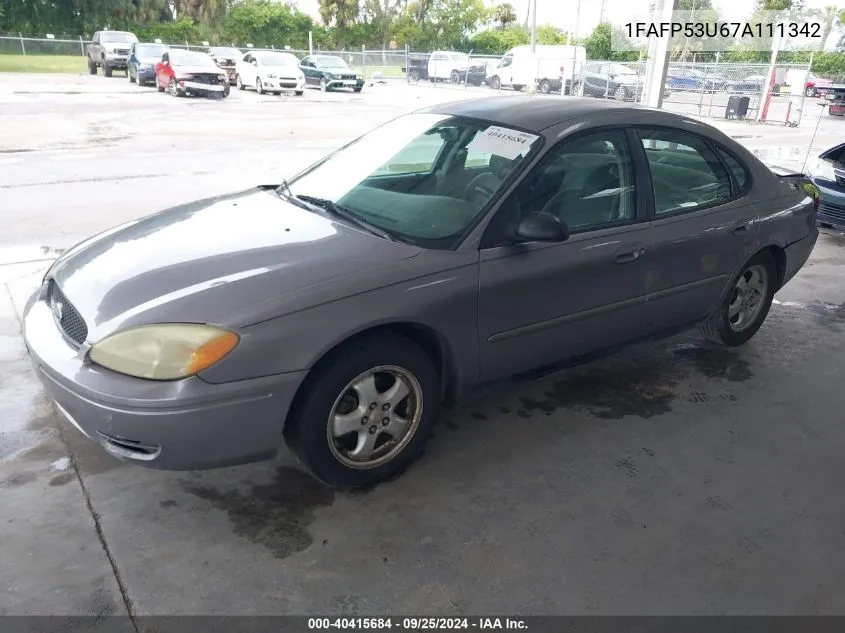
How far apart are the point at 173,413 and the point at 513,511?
1379 millimetres

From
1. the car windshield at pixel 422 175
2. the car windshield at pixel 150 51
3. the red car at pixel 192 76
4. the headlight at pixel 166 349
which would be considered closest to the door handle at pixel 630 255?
the car windshield at pixel 422 175

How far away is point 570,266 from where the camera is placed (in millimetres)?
3191

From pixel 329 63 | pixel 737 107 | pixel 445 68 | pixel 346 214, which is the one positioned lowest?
pixel 737 107

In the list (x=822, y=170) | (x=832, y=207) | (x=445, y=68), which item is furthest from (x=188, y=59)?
(x=832, y=207)

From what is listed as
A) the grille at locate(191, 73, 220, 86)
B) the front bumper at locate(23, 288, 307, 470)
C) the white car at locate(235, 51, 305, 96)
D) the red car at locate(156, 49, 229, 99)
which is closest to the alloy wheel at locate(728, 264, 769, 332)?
the front bumper at locate(23, 288, 307, 470)

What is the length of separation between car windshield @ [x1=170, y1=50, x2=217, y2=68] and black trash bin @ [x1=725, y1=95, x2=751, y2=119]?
17082mm

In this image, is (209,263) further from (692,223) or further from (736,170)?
(736,170)

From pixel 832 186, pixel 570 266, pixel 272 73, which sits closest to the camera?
pixel 570 266

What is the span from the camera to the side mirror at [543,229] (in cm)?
288

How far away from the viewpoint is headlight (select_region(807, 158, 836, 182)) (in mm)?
7766

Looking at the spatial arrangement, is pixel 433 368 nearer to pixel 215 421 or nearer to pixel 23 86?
pixel 215 421

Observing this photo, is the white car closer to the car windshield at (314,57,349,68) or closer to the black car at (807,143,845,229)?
the car windshield at (314,57,349,68)

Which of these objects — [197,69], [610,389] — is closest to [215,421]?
[610,389]

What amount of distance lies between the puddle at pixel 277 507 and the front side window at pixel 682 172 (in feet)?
7.31
